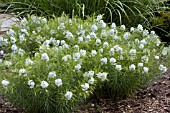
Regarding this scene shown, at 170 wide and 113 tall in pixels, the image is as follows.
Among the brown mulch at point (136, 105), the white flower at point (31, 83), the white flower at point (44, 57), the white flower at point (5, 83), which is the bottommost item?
the brown mulch at point (136, 105)

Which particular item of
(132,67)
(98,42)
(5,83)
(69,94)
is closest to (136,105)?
(132,67)

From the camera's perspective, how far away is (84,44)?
12.3 feet

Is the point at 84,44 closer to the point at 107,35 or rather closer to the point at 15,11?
the point at 107,35

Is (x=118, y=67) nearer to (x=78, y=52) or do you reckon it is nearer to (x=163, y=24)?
(x=78, y=52)

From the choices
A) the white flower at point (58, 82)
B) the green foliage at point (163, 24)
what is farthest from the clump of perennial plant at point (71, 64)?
the green foliage at point (163, 24)

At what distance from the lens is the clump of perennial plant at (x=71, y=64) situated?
125 inches

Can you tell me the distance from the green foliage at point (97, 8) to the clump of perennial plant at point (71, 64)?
1119 millimetres

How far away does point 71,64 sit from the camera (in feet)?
10.7

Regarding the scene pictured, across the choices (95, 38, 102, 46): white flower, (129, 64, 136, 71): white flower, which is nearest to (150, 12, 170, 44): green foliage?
(95, 38, 102, 46): white flower

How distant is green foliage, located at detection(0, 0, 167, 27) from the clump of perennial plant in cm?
112

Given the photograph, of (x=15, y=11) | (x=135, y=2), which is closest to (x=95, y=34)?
(x=135, y=2)

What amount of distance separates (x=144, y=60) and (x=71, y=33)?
75 centimetres

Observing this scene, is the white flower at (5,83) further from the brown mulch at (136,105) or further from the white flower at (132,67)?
the white flower at (132,67)

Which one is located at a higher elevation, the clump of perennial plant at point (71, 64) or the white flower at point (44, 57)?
the white flower at point (44, 57)
